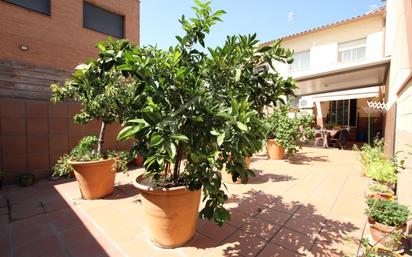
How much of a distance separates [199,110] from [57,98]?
422 centimetres

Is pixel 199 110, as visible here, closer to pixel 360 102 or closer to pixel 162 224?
pixel 162 224

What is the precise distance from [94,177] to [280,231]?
3745mm

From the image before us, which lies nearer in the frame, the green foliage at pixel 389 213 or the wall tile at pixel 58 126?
the green foliage at pixel 389 213

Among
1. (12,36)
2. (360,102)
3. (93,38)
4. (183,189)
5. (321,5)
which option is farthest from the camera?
(360,102)

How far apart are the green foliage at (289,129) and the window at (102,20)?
8215 mm

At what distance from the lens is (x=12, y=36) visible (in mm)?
7074

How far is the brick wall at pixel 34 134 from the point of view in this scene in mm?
5418

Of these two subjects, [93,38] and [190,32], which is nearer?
[190,32]

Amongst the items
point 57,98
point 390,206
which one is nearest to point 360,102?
point 390,206

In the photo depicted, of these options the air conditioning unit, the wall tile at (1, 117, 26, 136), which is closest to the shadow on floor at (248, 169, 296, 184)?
the wall tile at (1, 117, 26, 136)

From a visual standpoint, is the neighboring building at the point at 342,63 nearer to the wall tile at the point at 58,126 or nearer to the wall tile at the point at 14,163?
the wall tile at the point at 58,126

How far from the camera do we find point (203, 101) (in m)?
2.31

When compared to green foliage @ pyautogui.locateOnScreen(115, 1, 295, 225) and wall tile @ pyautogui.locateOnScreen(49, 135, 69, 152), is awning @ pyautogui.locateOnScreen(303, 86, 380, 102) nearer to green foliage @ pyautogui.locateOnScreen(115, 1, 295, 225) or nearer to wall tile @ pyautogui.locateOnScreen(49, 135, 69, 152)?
green foliage @ pyautogui.locateOnScreen(115, 1, 295, 225)

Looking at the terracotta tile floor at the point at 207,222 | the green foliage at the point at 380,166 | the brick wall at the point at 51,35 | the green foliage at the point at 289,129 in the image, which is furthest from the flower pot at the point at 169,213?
the brick wall at the point at 51,35
